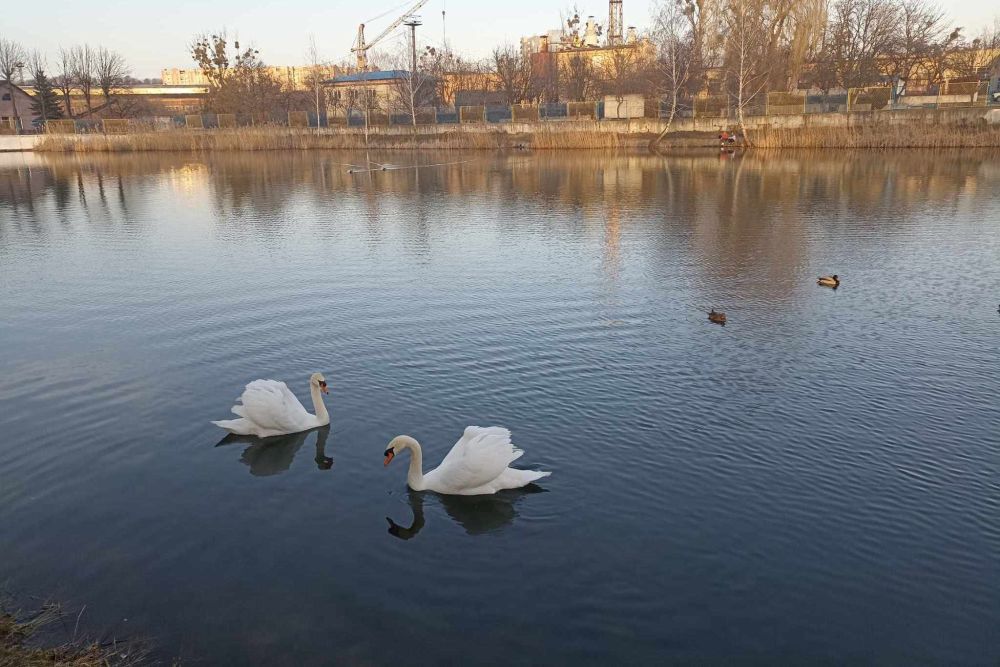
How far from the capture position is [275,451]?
11.8m

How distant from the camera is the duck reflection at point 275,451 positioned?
37.0 feet

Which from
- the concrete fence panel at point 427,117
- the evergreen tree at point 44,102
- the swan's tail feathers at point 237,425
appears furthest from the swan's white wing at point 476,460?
the evergreen tree at point 44,102

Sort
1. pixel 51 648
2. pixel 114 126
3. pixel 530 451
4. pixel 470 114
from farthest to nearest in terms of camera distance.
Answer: pixel 114 126 < pixel 470 114 < pixel 530 451 < pixel 51 648

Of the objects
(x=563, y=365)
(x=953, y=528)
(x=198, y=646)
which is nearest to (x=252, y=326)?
(x=563, y=365)

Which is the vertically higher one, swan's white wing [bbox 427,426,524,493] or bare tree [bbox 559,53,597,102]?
bare tree [bbox 559,53,597,102]

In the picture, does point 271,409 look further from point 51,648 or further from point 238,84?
point 238,84

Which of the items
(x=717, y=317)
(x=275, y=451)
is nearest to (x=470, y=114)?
(x=717, y=317)

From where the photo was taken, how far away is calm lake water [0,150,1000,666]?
7.89 meters

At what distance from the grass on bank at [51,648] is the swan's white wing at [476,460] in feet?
13.1

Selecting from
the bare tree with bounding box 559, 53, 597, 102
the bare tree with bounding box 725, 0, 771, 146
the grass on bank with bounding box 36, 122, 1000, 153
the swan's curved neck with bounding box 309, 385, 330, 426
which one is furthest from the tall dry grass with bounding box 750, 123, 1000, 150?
the swan's curved neck with bounding box 309, 385, 330, 426

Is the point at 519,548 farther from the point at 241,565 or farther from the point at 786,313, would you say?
the point at 786,313

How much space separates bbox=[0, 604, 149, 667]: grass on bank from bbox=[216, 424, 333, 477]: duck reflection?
11.8 feet

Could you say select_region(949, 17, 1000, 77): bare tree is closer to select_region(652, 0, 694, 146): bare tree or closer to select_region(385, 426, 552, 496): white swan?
select_region(652, 0, 694, 146): bare tree

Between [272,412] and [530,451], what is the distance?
152 inches
